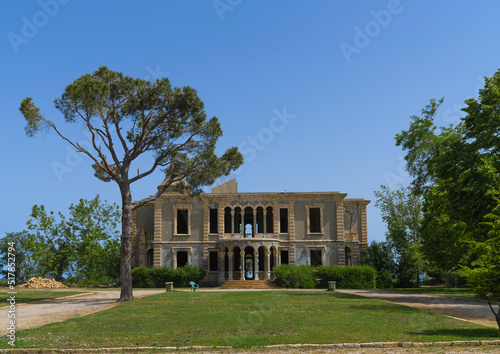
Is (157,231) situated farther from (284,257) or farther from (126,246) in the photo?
(126,246)

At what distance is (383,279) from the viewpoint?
44656 mm

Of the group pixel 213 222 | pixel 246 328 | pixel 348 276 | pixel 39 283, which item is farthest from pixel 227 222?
pixel 246 328

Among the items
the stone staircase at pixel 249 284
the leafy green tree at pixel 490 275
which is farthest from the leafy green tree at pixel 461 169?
the stone staircase at pixel 249 284

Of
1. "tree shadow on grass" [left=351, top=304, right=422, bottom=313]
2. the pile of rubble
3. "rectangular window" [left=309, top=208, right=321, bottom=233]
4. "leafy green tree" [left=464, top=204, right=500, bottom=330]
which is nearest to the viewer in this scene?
"leafy green tree" [left=464, top=204, right=500, bottom=330]

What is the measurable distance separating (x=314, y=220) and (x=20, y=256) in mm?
33228

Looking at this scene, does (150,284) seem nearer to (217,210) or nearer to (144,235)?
(144,235)

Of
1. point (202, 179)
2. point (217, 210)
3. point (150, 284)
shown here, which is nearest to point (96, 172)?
point (202, 179)

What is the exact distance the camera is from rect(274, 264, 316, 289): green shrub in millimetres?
40594

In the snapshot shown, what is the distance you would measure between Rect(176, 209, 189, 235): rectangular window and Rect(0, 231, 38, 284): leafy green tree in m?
17.2

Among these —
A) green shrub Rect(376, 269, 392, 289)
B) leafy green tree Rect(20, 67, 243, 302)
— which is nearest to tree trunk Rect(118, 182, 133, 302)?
leafy green tree Rect(20, 67, 243, 302)

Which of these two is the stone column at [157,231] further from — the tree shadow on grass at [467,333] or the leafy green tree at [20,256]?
the tree shadow on grass at [467,333]

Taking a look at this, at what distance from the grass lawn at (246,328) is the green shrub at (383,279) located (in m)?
26.9

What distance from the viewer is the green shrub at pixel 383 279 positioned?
146 ft

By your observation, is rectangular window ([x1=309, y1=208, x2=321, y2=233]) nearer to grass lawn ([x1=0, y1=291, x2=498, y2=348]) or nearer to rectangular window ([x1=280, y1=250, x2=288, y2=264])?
rectangular window ([x1=280, y1=250, x2=288, y2=264])
